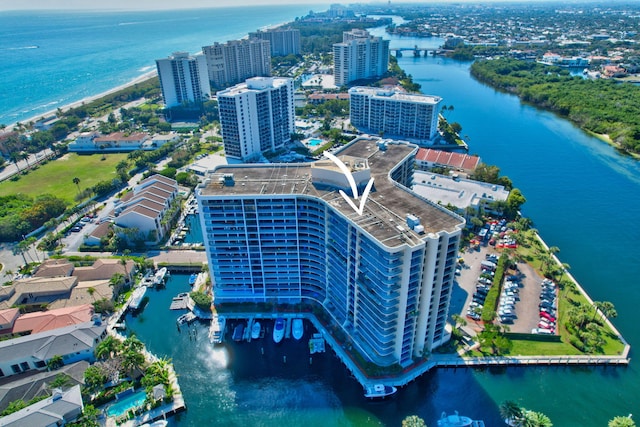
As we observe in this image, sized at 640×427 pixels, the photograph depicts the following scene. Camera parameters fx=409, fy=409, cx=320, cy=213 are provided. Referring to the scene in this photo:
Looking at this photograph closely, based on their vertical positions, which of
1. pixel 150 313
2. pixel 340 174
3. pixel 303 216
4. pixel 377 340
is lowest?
pixel 150 313

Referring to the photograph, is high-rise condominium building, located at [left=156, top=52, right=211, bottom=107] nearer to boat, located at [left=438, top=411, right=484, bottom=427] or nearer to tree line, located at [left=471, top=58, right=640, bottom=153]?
tree line, located at [left=471, top=58, right=640, bottom=153]

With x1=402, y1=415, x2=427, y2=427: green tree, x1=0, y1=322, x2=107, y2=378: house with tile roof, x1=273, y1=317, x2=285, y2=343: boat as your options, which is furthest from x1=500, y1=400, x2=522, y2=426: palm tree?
x1=0, y1=322, x2=107, y2=378: house with tile roof

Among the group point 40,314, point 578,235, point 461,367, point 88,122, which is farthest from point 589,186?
point 88,122

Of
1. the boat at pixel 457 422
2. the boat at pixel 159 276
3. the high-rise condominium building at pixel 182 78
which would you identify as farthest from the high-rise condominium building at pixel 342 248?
the high-rise condominium building at pixel 182 78

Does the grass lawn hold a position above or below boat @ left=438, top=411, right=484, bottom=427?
above

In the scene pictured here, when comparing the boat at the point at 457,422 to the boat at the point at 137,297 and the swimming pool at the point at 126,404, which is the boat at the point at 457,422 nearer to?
the swimming pool at the point at 126,404

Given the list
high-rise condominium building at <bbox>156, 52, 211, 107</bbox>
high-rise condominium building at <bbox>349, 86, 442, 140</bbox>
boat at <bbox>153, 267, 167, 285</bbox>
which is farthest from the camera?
high-rise condominium building at <bbox>156, 52, 211, 107</bbox>

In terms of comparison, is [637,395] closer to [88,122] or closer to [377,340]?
[377,340]
